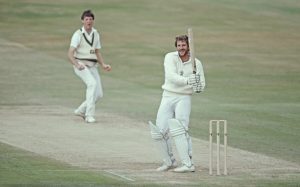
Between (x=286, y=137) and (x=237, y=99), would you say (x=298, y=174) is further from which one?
(x=237, y=99)

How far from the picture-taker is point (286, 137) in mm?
20219

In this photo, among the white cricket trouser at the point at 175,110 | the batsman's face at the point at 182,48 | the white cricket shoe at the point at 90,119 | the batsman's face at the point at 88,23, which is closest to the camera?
the batsman's face at the point at 182,48

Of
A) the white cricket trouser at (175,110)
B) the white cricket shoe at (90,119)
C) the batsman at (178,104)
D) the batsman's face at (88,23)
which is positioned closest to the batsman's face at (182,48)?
the batsman at (178,104)

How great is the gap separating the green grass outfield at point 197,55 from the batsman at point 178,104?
1.63 meters

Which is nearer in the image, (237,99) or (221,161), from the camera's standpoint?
(221,161)

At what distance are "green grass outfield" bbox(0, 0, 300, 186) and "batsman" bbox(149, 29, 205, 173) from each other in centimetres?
163

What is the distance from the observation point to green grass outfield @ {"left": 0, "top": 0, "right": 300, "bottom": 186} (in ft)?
76.7

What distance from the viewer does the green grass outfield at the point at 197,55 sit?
2339cm

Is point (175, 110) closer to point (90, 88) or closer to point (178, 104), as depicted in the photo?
point (178, 104)

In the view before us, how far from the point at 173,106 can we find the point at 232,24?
2556 centimetres

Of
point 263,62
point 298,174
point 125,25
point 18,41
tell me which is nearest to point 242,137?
point 298,174

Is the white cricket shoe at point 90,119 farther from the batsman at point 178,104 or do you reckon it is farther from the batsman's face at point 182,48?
the batsman's face at point 182,48

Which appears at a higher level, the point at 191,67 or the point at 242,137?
the point at 191,67

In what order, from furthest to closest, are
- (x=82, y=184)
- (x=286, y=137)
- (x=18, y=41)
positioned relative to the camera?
(x=18, y=41) < (x=286, y=137) < (x=82, y=184)
